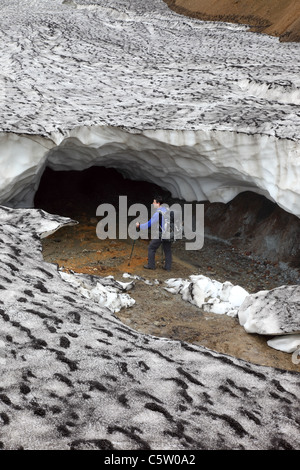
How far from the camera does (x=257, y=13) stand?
18922 millimetres

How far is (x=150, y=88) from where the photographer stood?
10266 millimetres

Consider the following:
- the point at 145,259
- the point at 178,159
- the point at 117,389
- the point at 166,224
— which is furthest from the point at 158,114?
the point at 117,389

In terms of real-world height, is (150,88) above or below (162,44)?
below

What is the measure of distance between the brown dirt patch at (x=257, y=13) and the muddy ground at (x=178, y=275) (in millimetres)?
7866

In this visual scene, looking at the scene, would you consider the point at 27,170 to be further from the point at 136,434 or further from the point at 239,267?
the point at 136,434

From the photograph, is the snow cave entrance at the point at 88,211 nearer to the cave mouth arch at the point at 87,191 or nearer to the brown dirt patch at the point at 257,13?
the cave mouth arch at the point at 87,191

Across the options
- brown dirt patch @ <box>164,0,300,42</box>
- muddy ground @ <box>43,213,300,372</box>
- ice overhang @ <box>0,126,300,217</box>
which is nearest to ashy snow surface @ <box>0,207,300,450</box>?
muddy ground @ <box>43,213,300,372</box>

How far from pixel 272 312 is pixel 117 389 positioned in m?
3.18

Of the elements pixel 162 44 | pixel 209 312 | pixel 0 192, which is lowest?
pixel 209 312

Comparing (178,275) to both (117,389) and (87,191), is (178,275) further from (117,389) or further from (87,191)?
(117,389)

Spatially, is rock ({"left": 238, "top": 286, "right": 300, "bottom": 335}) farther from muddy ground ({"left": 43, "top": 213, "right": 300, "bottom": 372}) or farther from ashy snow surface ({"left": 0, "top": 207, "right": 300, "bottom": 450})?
ashy snow surface ({"left": 0, "top": 207, "right": 300, "bottom": 450})

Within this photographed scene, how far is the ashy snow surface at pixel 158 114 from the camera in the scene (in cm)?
832
